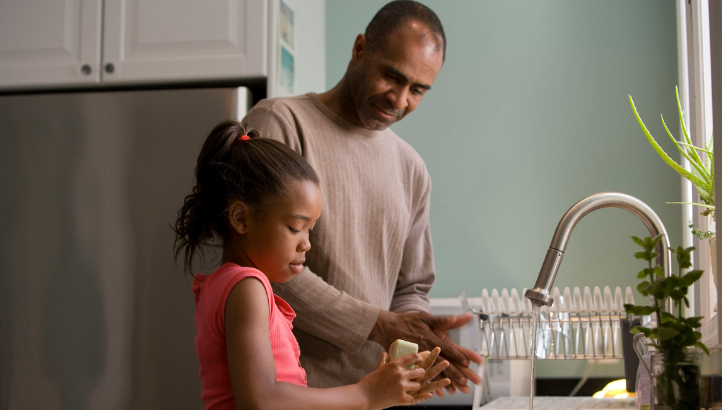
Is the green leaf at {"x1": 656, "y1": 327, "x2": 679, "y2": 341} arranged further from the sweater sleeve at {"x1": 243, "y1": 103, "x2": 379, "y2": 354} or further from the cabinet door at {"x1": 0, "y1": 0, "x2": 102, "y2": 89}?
the cabinet door at {"x1": 0, "y1": 0, "x2": 102, "y2": 89}

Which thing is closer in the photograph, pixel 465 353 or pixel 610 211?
pixel 465 353

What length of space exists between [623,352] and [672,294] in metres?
0.77

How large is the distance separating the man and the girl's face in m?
0.27

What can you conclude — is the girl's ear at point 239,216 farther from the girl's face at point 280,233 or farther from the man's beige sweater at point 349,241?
the man's beige sweater at point 349,241

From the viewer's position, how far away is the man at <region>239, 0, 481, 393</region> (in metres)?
1.17

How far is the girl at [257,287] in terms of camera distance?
2.47 ft

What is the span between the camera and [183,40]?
5.82ft

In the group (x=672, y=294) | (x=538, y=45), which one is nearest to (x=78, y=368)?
(x=672, y=294)

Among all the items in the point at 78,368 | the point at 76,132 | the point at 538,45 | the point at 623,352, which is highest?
the point at 538,45

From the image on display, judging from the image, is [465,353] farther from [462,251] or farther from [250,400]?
[462,251]

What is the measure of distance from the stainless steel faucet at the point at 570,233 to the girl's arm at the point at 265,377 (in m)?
0.18

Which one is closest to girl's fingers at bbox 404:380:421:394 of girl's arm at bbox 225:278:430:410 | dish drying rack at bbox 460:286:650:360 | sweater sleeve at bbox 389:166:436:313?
girl's arm at bbox 225:278:430:410

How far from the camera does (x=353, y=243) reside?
4.25 ft

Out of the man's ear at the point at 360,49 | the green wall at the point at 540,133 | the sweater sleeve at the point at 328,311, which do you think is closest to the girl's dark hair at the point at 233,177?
the sweater sleeve at the point at 328,311
